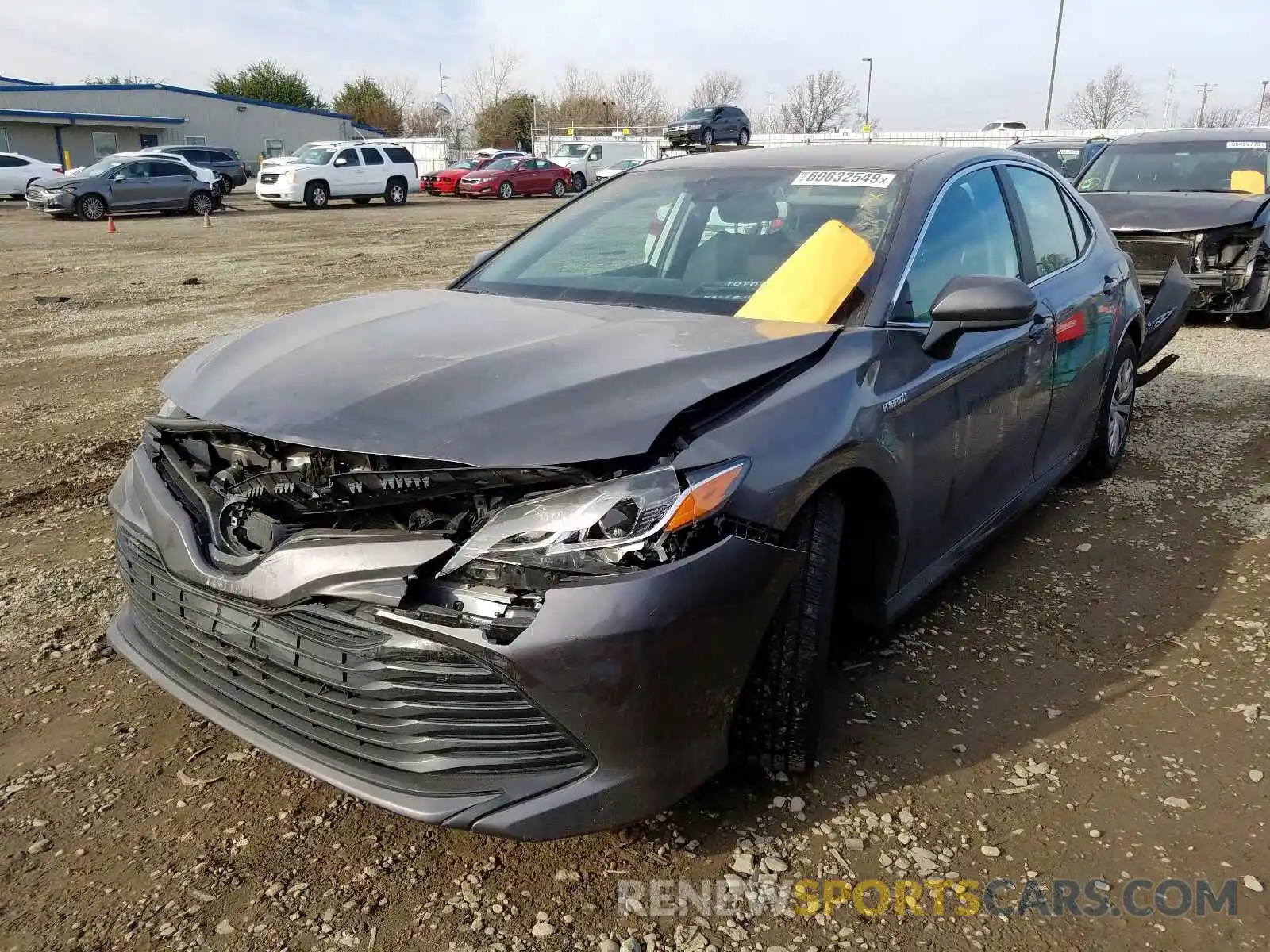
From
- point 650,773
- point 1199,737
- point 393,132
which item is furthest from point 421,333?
point 393,132

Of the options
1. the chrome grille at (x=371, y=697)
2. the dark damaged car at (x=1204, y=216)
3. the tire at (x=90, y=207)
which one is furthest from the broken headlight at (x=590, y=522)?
the tire at (x=90, y=207)

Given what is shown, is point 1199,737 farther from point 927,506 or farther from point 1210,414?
point 1210,414

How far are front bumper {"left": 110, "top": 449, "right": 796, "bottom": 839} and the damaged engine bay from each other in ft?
0.16

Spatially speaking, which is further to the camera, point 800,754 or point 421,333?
point 421,333

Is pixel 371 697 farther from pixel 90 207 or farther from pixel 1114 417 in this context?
pixel 90 207

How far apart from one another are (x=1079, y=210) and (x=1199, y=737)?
2.70 metres

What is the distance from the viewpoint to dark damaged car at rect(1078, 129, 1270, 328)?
8164 millimetres

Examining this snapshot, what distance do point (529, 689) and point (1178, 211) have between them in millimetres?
8523

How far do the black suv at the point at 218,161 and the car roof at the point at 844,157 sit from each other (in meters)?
29.4

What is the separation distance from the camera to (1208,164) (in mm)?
9195

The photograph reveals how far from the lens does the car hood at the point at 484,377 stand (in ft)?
6.63

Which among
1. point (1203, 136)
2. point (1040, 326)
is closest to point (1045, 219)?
point (1040, 326)

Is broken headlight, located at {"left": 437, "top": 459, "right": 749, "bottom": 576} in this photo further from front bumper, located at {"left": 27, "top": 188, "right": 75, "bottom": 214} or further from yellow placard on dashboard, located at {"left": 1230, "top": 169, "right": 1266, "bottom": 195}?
front bumper, located at {"left": 27, "top": 188, "right": 75, "bottom": 214}

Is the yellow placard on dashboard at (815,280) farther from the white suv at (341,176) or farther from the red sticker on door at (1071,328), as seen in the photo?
the white suv at (341,176)
